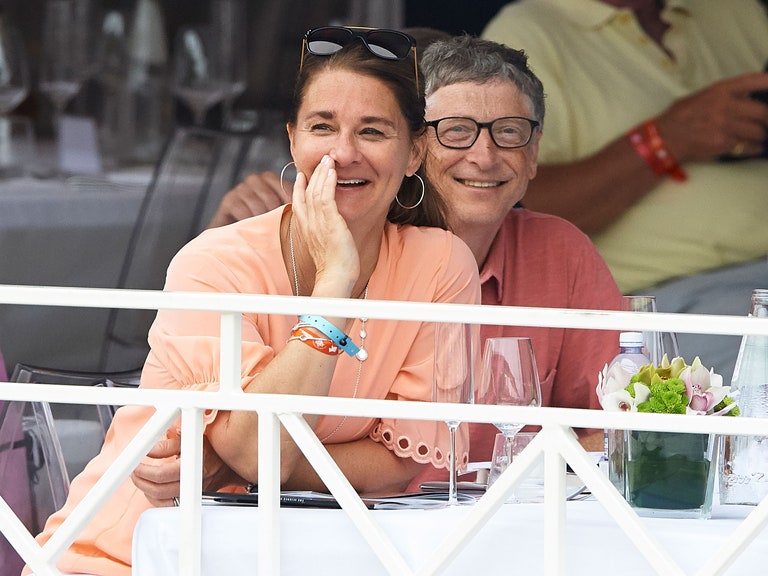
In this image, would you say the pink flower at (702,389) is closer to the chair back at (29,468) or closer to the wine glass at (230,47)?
the chair back at (29,468)

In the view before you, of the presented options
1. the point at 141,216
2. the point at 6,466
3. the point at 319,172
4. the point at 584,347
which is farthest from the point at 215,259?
the point at 141,216

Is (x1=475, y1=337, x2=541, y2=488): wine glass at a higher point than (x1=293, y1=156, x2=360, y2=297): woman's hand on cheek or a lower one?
lower

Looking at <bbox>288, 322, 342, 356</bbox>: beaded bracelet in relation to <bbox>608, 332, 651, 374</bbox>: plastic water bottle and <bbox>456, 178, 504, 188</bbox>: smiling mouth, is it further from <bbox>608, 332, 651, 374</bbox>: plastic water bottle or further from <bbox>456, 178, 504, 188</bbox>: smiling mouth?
<bbox>456, 178, 504, 188</bbox>: smiling mouth

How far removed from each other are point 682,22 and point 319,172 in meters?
1.73

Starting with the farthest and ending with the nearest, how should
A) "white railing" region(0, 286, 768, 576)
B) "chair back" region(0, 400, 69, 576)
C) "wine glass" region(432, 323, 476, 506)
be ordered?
"chair back" region(0, 400, 69, 576), "wine glass" region(432, 323, 476, 506), "white railing" region(0, 286, 768, 576)

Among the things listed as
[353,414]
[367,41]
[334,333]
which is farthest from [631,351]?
[367,41]

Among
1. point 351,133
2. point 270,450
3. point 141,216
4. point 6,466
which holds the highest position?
point 351,133

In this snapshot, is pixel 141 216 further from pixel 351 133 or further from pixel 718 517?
pixel 718 517

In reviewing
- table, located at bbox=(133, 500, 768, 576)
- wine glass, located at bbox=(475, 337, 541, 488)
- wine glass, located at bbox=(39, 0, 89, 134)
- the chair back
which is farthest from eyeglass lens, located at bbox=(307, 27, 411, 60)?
wine glass, located at bbox=(39, 0, 89, 134)

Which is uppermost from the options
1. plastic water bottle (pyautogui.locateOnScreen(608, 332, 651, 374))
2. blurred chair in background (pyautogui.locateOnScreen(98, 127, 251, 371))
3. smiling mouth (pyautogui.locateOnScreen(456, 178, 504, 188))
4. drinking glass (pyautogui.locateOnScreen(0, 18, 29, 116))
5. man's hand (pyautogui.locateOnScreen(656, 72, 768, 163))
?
drinking glass (pyautogui.locateOnScreen(0, 18, 29, 116))

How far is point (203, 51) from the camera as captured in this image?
346cm

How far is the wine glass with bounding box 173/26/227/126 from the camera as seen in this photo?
11.4ft

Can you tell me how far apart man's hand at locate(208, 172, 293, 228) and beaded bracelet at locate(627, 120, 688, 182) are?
3.28 feet

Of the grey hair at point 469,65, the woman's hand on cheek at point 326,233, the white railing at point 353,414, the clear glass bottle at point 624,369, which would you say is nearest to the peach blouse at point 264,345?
the woman's hand on cheek at point 326,233
